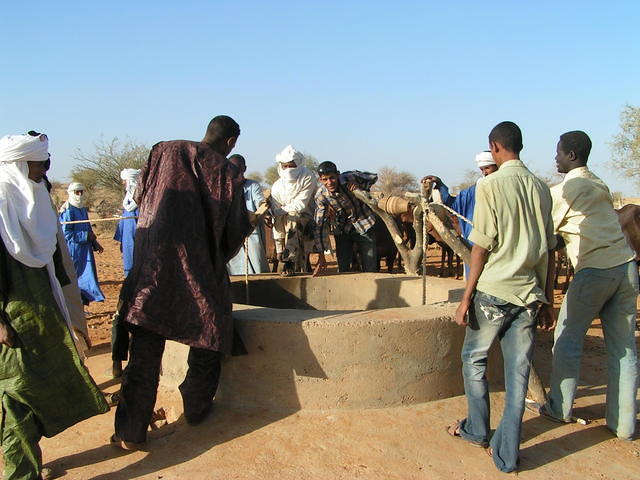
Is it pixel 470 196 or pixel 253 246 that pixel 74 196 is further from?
pixel 470 196

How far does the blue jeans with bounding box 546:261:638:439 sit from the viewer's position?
3293 millimetres

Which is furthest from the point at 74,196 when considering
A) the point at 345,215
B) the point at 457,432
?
the point at 457,432

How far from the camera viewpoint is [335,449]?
10.3 feet

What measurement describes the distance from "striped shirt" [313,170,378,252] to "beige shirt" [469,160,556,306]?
3410 mm

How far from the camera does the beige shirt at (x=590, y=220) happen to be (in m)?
3.29

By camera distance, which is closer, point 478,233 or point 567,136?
point 478,233

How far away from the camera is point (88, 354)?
5.54 meters

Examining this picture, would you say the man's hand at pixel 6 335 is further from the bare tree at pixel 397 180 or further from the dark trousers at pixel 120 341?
the bare tree at pixel 397 180

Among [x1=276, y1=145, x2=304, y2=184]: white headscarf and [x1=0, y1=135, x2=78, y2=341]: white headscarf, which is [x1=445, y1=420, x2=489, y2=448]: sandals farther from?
[x1=276, y1=145, x2=304, y2=184]: white headscarf

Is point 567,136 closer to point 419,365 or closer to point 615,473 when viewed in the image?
point 419,365

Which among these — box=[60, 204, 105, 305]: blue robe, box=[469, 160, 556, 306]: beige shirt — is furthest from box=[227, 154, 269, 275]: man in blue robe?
box=[469, 160, 556, 306]: beige shirt

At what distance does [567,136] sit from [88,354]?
4500mm

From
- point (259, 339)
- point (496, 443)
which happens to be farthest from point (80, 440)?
point (496, 443)

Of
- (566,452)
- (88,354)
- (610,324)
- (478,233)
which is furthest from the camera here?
(88,354)
